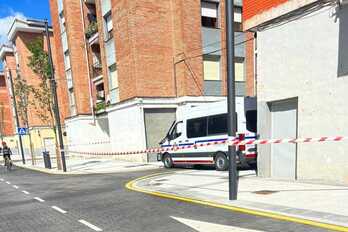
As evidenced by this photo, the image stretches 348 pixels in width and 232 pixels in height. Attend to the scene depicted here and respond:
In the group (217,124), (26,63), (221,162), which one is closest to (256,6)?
(217,124)

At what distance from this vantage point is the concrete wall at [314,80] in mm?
7125

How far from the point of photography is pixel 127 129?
752 inches

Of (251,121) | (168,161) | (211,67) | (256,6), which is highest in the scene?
(256,6)

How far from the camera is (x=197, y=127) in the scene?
511 inches

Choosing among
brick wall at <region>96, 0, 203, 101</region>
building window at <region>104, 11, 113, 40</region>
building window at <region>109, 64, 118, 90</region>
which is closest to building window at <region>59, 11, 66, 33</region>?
building window at <region>104, 11, 113, 40</region>

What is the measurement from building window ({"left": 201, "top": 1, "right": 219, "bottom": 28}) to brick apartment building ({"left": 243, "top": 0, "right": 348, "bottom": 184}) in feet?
34.2

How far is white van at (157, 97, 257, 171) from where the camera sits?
11.2 m

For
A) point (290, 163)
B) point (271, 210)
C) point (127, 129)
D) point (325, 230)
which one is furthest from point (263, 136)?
point (127, 129)

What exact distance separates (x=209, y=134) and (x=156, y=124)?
261 inches

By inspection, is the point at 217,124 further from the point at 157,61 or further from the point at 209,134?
the point at 157,61

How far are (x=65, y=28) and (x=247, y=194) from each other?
2557cm

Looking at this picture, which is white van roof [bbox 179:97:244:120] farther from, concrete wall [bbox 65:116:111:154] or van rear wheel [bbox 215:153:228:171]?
concrete wall [bbox 65:116:111:154]

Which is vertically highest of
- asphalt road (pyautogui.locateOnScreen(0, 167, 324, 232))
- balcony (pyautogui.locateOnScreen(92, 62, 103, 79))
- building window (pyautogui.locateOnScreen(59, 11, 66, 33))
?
building window (pyautogui.locateOnScreen(59, 11, 66, 33))

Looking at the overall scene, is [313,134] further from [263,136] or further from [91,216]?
[91,216]
